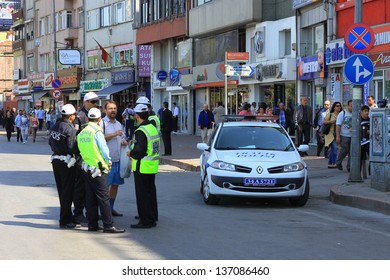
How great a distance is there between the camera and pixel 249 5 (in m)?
38.2

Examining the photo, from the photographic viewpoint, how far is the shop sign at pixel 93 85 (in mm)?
62062

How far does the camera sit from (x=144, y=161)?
1210 centimetres

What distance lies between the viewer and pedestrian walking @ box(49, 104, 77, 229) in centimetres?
1209

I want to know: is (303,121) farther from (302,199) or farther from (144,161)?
(144,161)

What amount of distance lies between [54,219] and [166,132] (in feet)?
50.7

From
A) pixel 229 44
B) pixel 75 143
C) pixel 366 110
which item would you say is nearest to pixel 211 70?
pixel 229 44

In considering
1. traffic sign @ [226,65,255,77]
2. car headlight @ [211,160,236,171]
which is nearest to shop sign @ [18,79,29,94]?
traffic sign @ [226,65,255,77]

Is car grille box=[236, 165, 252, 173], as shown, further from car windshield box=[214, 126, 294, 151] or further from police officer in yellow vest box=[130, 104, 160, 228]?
police officer in yellow vest box=[130, 104, 160, 228]

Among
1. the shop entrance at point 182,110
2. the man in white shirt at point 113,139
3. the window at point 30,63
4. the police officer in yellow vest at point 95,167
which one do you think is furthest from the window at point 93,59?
the police officer in yellow vest at point 95,167

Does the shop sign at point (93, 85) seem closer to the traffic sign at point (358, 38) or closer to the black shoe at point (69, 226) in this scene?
the traffic sign at point (358, 38)

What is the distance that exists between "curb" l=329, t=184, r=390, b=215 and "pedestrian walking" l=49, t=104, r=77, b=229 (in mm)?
5105

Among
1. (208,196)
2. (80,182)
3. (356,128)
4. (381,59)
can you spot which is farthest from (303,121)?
(80,182)

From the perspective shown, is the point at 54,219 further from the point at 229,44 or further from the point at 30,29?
the point at 30,29

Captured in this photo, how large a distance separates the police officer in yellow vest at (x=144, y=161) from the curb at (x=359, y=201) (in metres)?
4.10
